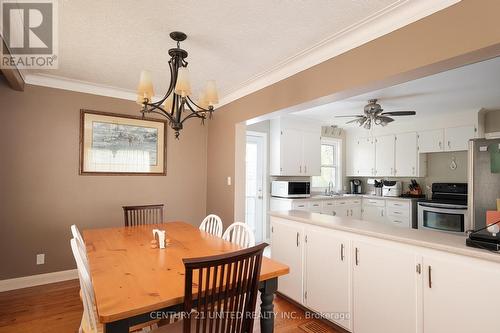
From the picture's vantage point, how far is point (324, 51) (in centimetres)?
225

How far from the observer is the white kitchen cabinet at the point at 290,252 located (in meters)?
2.57

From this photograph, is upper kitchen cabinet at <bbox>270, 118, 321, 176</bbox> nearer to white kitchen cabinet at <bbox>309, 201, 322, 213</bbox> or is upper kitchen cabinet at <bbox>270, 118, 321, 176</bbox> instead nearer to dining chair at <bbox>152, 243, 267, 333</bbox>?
white kitchen cabinet at <bbox>309, 201, 322, 213</bbox>

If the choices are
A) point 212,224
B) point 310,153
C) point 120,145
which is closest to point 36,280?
point 120,145

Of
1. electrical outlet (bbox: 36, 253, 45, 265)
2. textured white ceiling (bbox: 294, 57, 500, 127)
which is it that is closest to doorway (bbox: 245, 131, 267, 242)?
textured white ceiling (bbox: 294, 57, 500, 127)

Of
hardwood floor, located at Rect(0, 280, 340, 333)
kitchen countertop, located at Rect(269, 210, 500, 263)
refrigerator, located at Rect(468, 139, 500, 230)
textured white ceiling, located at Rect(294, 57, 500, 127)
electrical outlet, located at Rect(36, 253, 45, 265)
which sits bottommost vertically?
hardwood floor, located at Rect(0, 280, 340, 333)

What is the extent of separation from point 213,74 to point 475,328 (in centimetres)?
298

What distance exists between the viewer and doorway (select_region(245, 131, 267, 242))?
4824 millimetres

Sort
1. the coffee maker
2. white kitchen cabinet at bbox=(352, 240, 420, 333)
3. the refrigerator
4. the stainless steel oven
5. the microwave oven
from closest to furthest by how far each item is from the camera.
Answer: white kitchen cabinet at bbox=(352, 240, 420, 333) < the refrigerator < the stainless steel oven < the microwave oven < the coffee maker

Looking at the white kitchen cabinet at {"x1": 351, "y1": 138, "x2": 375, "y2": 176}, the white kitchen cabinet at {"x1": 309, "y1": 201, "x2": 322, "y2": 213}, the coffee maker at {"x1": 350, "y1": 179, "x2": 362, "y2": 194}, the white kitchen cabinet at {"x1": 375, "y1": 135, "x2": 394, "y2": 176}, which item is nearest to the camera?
the white kitchen cabinet at {"x1": 309, "y1": 201, "x2": 322, "y2": 213}

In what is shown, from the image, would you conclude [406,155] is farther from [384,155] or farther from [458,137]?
[458,137]

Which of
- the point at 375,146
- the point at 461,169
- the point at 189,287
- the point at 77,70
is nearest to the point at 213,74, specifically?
the point at 77,70

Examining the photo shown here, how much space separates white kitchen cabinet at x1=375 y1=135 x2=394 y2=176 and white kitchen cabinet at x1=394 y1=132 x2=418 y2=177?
100 mm

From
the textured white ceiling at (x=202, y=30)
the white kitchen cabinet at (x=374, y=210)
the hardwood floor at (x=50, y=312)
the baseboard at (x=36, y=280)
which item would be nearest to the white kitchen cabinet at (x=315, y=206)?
the white kitchen cabinet at (x=374, y=210)

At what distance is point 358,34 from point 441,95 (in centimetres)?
249
